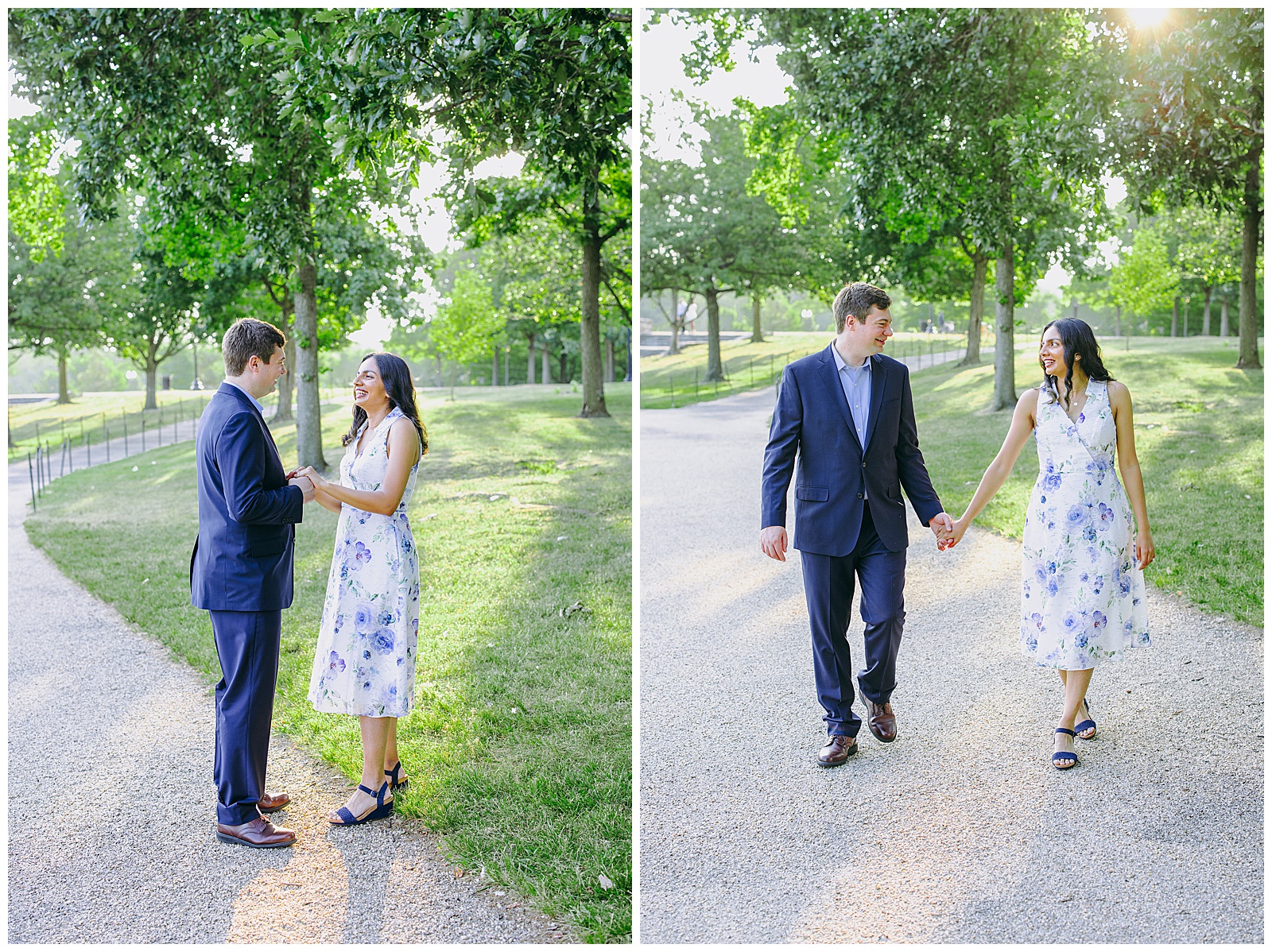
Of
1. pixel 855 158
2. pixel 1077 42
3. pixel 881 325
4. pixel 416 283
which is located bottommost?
pixel 881 325

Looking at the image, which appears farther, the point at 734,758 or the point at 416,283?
the point at 416,283

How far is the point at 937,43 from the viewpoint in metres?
11.1

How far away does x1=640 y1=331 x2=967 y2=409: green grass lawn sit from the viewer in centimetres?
Result: 2786

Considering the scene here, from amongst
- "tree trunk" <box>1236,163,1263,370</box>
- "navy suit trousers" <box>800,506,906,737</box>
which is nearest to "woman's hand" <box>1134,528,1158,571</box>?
"navy suit trousers" <box>800,506,906,737</box>

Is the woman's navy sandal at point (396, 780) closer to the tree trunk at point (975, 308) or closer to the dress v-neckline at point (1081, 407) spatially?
the dress v-neckline at point (1081, 407)

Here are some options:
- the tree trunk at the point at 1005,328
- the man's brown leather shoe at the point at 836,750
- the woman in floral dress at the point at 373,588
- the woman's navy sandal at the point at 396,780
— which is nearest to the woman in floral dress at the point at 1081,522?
the man's brown leather shoe at the point at 836,750

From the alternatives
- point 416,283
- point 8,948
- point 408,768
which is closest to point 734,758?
point 408,768

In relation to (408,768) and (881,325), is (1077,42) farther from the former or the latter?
(408,768)

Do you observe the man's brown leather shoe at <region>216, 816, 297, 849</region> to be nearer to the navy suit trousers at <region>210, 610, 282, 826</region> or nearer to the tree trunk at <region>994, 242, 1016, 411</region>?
the navy suit trousers at <region>210, 610, 282, 826</region>

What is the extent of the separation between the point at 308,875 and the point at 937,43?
10.7 metres

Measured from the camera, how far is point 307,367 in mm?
14586

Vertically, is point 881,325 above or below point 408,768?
above

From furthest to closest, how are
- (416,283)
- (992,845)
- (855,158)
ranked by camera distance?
(416,283)
(855,158)
(992,845)

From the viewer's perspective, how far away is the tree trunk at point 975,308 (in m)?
22.3
